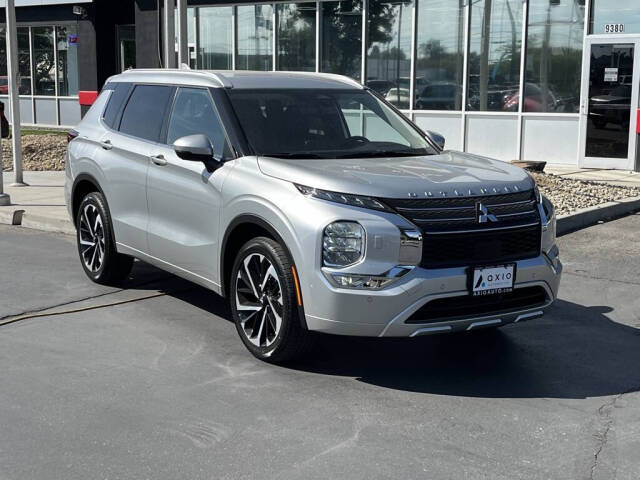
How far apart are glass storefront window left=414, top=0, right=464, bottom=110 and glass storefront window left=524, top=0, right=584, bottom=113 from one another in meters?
1.52

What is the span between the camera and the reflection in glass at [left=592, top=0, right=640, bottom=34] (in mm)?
15250

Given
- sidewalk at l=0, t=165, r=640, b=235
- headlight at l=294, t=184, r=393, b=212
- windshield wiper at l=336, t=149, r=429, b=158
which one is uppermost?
windshield wiper at l=336, t=149, r=429, b=158

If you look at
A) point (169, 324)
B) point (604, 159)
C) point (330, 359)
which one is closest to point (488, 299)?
point (330, 359)

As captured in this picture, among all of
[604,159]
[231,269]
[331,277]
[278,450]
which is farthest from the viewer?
[604,159]

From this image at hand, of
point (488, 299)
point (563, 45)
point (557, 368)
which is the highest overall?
point (563, 45)

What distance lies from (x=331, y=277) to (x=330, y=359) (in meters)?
0.93

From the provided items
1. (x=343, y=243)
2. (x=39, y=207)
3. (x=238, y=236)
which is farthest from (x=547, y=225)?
(x=39, y=207)

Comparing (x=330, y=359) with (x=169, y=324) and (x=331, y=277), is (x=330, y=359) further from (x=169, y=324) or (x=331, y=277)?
(x=169, y=324)

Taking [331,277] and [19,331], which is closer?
[331,277]

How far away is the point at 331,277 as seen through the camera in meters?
4.96

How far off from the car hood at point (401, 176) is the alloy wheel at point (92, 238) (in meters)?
2.43

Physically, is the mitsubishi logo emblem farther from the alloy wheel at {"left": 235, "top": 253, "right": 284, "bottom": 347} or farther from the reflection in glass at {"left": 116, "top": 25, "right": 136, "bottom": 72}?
the reflection in glass at {"left": 116, "top": 25, "right": 136, "bottom": 72}

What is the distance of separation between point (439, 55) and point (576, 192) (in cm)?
635

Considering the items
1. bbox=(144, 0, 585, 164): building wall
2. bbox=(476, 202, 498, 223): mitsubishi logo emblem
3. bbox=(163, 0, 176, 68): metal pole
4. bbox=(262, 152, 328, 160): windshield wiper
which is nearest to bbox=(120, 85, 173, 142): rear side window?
bbox=(262, 152, 328, 160): windshield wiper
